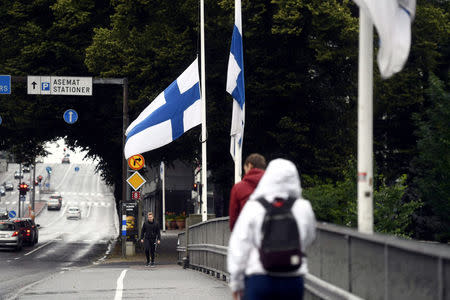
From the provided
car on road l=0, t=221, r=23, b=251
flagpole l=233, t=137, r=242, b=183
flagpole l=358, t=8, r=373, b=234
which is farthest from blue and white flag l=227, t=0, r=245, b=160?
car on road l=0, t=221, r=23, b=251

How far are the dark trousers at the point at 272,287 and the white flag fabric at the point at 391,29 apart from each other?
2.67 metres

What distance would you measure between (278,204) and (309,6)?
25516 mm

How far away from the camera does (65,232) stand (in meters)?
70.2

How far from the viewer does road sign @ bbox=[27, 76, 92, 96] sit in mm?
29750

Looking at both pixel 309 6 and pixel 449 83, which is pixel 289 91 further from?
pixel 449 83

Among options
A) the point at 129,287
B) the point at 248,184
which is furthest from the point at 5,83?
the point at 248,184

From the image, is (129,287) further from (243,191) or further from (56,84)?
(56,84)

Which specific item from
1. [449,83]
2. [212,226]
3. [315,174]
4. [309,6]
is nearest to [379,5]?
[212,226]

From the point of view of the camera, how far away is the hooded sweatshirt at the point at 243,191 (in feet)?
26.2

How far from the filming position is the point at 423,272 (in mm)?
6012

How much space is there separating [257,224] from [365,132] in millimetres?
2735

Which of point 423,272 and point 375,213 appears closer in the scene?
point 423,272

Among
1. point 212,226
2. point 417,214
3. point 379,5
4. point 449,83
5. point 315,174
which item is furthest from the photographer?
point 417,214

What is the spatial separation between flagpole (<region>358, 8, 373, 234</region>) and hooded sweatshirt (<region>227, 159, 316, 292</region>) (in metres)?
2.24
